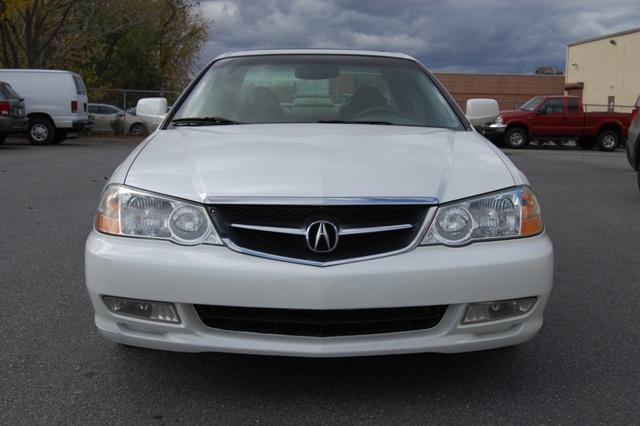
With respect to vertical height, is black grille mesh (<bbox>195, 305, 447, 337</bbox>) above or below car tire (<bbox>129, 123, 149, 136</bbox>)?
above

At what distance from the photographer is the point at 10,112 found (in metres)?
17.5

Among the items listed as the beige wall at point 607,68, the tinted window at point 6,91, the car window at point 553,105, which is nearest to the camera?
the tinted window at point 6,91

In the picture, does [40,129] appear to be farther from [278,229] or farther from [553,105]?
[278,229]

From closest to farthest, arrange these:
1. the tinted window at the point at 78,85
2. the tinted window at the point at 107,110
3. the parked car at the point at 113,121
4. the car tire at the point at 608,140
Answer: the tinted window at the point at 78,85, the car tire at the point at 608,140, the parked car at the point at 113,121, the tinted window at the point at 107,110

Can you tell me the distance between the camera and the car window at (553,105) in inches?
943

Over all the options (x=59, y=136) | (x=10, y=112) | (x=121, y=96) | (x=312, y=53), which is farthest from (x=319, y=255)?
(x=121, y=96)

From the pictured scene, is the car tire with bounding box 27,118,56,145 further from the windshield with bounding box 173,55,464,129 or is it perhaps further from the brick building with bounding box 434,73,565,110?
the brick building with bounding box 434,73,565,110

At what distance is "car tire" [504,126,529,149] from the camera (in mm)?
23828

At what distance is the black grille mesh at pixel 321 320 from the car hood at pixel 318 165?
0.44 m

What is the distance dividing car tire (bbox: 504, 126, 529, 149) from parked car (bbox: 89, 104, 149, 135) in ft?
39.4

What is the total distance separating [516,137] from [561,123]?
61.9 inches

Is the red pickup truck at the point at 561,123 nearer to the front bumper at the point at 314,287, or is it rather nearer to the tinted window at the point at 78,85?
the tinted window at the point at 78,85

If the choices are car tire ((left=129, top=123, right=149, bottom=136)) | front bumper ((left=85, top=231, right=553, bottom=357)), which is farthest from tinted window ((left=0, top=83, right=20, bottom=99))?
front bumper ((left=85, top=231, right=553, bottom=357))

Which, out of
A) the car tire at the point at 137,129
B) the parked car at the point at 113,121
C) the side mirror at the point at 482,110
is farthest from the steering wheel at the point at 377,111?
the car tire at the point at 137,129
